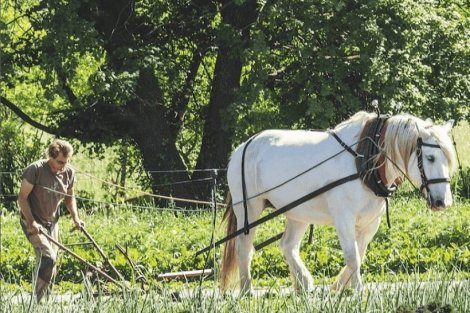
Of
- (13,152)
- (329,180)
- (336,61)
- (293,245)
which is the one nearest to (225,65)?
(336,61)

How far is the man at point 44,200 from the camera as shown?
11703 millimetres

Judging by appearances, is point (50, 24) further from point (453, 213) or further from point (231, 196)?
point (231, 196)

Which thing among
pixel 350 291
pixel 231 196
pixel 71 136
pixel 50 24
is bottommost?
pixel 350 291

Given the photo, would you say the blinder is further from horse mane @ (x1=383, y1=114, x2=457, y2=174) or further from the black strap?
the black strap

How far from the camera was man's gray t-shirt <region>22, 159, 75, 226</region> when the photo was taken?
1183cm

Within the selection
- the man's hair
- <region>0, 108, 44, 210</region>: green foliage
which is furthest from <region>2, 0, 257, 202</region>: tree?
the man's hair

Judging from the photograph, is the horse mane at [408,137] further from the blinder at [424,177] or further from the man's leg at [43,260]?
the man's leg at [43,260]

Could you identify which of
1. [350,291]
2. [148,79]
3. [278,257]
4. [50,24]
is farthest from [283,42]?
[350,291]

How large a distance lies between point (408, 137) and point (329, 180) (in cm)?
86

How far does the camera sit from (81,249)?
49.2 feet

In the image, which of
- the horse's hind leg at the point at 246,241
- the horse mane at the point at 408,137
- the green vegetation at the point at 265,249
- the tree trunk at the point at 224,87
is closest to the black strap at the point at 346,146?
the horse mane at the point at 408,137

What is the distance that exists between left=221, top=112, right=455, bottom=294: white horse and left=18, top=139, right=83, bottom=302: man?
64.3 inches

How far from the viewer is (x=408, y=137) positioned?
10.9 meters

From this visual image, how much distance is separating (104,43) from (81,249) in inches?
260
